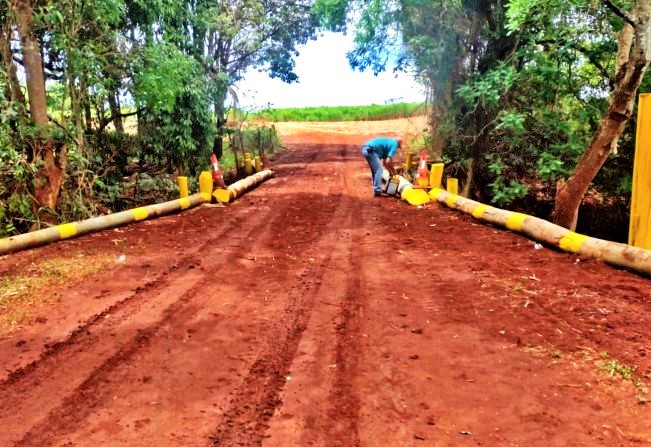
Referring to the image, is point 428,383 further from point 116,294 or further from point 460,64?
point 460,64

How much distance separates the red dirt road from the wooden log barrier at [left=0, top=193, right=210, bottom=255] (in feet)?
0.87

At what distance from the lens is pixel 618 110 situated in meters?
7.64

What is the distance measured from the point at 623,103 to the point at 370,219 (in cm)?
425

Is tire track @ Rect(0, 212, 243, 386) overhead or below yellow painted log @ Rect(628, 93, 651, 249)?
below

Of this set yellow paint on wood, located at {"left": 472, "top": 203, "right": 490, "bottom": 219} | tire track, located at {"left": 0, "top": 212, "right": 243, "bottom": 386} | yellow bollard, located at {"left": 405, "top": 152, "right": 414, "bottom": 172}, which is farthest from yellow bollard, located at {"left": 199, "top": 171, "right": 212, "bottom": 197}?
yellow bollard, located at {"left": 405, "top": 152, "right": 414, "bottom": 172}

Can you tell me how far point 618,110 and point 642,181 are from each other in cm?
167

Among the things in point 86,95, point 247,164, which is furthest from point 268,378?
point 247,164

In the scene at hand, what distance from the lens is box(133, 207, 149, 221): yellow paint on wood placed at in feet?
29.9

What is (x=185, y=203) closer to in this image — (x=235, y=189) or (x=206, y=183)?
(x=206, y=183)

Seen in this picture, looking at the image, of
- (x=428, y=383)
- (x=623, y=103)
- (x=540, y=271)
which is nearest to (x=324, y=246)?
(x=540, y=271)

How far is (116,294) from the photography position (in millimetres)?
5367

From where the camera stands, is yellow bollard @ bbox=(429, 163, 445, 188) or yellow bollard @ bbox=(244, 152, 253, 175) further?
yellow bollard @ bbox=(244, 152, 253, 175)

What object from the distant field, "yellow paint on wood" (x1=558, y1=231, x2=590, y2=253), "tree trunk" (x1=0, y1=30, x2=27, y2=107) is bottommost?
"yellow paint on wood" (x1=558, y1=231, x2=590, y2=253)

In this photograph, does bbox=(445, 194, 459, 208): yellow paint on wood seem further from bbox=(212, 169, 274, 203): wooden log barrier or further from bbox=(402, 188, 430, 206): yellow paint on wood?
bbox=(212, 169, 274, 203): wooden log barrier
